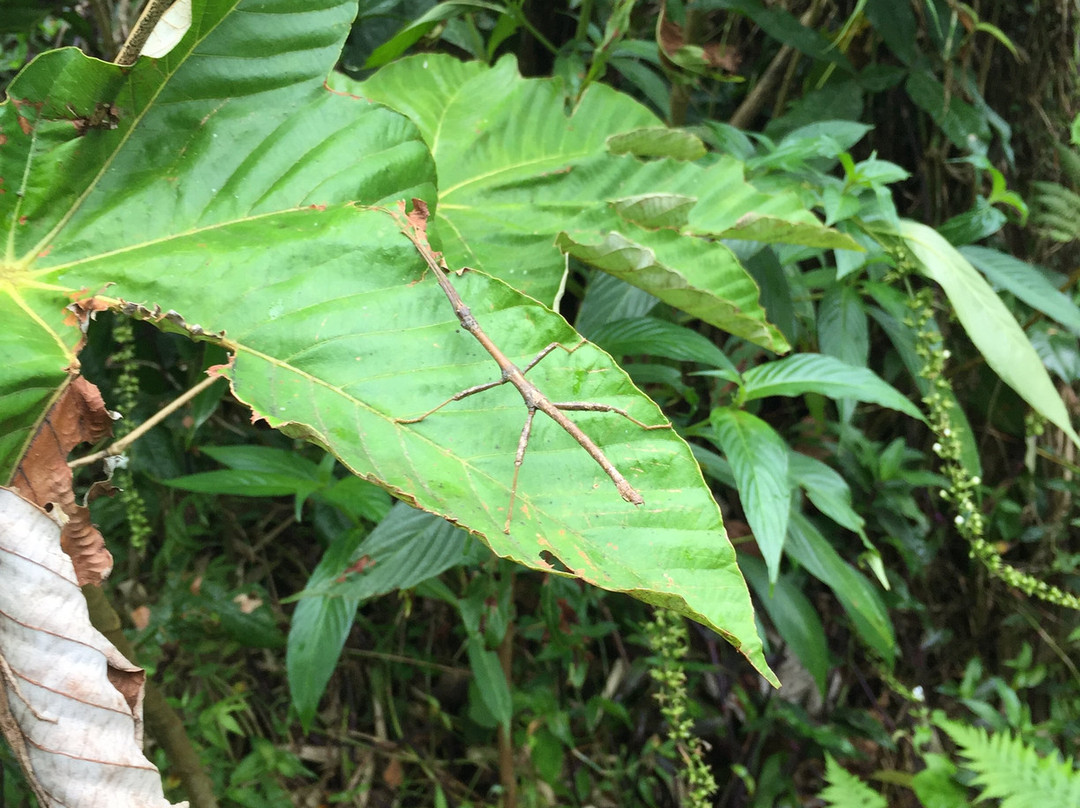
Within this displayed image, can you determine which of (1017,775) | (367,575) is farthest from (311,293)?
(1017,775)

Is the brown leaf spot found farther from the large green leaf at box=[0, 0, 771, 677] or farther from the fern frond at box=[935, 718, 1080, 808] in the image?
the fern frond at box=[935, 718, 1080, 808]

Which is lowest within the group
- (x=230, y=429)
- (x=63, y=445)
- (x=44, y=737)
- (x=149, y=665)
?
(x=149, y=665)

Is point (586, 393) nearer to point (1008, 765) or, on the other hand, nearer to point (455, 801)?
point (455, 801)

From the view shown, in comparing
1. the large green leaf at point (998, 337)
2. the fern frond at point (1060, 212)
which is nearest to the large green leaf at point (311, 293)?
the large green leaf at point (998, 337)

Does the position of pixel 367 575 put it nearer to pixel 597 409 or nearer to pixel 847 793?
pixel 597 409

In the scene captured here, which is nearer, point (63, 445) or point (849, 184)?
point (63, 445)

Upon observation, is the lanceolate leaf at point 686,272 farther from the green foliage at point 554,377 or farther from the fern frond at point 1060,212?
the fern frond at point 1060,212

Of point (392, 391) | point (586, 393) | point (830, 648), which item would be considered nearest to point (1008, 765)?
point (830, 648)
